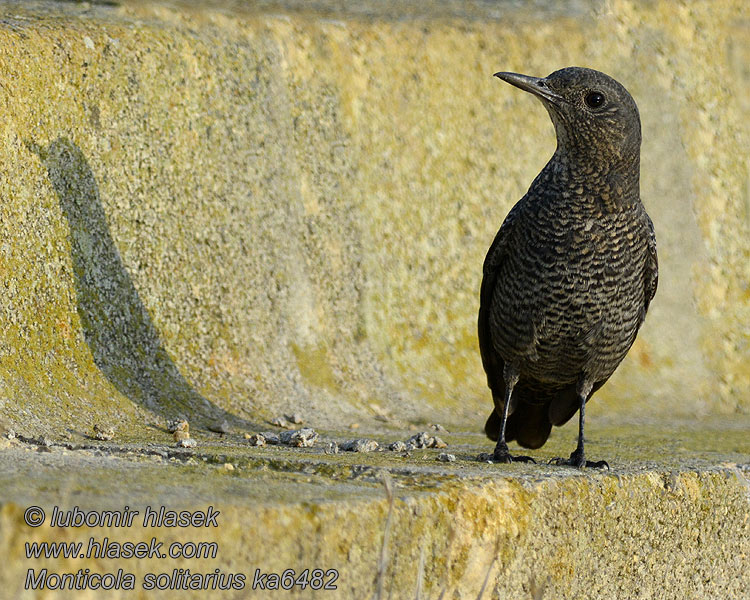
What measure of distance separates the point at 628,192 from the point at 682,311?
4.13 meters

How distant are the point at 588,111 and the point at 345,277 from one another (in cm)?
268

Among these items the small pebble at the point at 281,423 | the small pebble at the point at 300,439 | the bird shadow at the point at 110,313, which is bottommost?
the small pebble at the point at 300,439

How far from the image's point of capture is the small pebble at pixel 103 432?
15.7ft

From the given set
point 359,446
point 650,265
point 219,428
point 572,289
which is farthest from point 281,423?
point 650,265

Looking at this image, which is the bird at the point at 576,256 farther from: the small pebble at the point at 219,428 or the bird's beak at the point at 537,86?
the small pebble at the point at 219,428

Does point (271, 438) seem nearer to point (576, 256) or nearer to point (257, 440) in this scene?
point (257, 440)

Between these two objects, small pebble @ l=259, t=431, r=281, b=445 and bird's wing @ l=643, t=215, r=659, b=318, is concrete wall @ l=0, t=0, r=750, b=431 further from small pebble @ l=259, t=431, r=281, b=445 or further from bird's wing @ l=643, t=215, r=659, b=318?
bird's wing @ l=643, t=215, r=659, b=318

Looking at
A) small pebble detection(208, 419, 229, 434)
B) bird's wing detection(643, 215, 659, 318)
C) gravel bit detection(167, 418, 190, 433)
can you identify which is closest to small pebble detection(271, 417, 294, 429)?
small pebble detection(208, 419, 229, 434)

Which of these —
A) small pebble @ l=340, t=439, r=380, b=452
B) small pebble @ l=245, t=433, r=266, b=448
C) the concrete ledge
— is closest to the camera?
the concrete ledge

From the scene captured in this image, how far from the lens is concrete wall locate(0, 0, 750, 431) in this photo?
5652mm

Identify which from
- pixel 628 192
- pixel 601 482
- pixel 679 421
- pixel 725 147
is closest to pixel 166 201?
pixel 628 192

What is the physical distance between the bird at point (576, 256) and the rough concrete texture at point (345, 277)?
0.67 metres

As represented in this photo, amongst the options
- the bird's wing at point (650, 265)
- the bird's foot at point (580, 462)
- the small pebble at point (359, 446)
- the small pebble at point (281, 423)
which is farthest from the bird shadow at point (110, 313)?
the bird's wing at point (650, 265)

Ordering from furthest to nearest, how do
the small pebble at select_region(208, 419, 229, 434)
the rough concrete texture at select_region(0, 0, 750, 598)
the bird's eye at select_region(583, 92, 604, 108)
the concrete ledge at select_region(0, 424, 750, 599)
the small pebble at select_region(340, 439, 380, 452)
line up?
the small pebble at select_region(208, 419, 229, 434), the bird's eye at select_region(583, 92, 604, 108), the small pebble at select_region(340, 439, 380, 452), the rough concrete texture at select_region(0, 0, 750, 598), the concrete ledge at select_region(0, 424, 750, 599)
